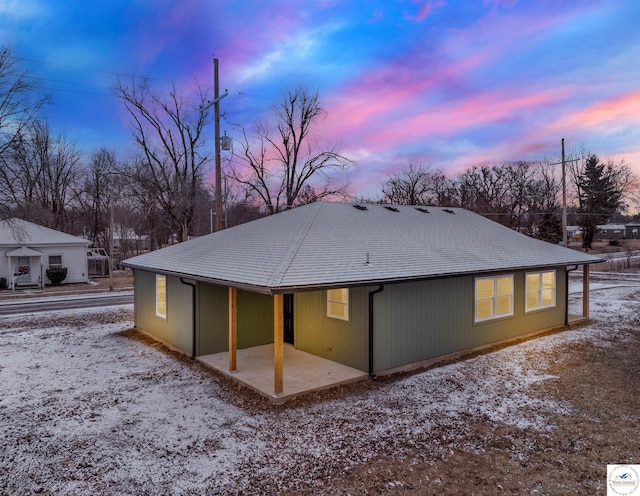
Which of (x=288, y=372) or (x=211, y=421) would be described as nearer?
(x=211, y=421)

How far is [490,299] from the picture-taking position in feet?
35.3

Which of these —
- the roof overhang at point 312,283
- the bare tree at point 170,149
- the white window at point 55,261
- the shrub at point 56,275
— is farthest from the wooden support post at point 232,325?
the bare tree at point 170,149

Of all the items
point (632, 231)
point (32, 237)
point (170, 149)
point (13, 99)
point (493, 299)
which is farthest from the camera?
point (632, 231)

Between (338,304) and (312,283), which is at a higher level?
(312,283)

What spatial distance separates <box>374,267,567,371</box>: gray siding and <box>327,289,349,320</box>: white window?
887mm

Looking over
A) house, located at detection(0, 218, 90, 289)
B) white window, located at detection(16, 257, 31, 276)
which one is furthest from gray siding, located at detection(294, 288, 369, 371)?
white window, located at detection(16, 257, 31, 276)

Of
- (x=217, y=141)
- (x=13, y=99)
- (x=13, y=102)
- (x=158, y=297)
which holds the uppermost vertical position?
(x=13, y=99)

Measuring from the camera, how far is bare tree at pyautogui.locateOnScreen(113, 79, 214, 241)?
29500 millimetres

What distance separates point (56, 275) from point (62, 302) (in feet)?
23.3

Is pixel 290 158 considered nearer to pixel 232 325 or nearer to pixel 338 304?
pixel 338 304

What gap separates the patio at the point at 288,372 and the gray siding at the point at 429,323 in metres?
0.92

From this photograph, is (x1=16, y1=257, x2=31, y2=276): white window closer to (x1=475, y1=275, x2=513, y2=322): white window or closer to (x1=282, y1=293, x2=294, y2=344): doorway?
(x1=282, y1=293, x2=294, y2=344): doorway

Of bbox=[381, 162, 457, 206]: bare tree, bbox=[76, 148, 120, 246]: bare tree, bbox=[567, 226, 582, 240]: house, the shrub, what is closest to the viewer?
the shrub

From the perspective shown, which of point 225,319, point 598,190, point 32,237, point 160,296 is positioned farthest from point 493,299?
point 598,190
